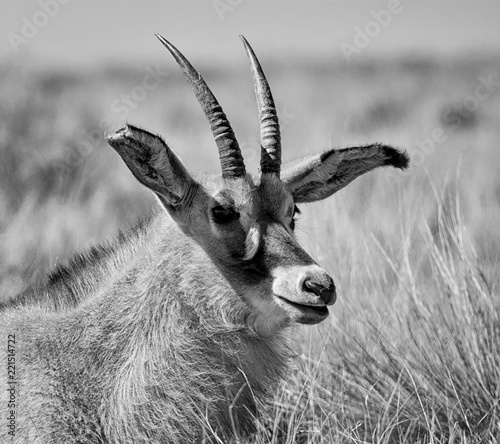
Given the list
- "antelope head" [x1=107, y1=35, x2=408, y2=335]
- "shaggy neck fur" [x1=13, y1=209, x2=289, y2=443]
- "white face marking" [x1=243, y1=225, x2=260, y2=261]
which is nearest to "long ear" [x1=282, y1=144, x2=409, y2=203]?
"antelope head" [x1=107, y1=35, x2=408, y2=335]

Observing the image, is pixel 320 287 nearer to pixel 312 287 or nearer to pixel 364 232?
pixel 312 287

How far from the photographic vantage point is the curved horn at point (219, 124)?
432 centimetres

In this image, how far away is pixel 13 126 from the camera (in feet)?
39.8

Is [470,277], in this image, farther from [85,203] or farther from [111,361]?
[85,203]

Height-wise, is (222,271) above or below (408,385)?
above

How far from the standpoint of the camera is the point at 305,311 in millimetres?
4008

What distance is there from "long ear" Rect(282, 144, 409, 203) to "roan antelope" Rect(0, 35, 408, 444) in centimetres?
25

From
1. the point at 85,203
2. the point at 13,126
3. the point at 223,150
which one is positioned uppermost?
the point at 223,150

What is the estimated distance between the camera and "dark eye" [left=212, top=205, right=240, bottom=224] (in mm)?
4301

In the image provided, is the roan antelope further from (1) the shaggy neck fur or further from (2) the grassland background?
(2) the grassland background

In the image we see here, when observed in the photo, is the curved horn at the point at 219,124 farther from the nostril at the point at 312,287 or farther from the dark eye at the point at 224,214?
the nostril at the point at 312,287

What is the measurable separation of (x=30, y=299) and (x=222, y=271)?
1142mm

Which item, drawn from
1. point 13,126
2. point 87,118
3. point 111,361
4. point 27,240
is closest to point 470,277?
point 111,361

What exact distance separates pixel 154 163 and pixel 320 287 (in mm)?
1051
